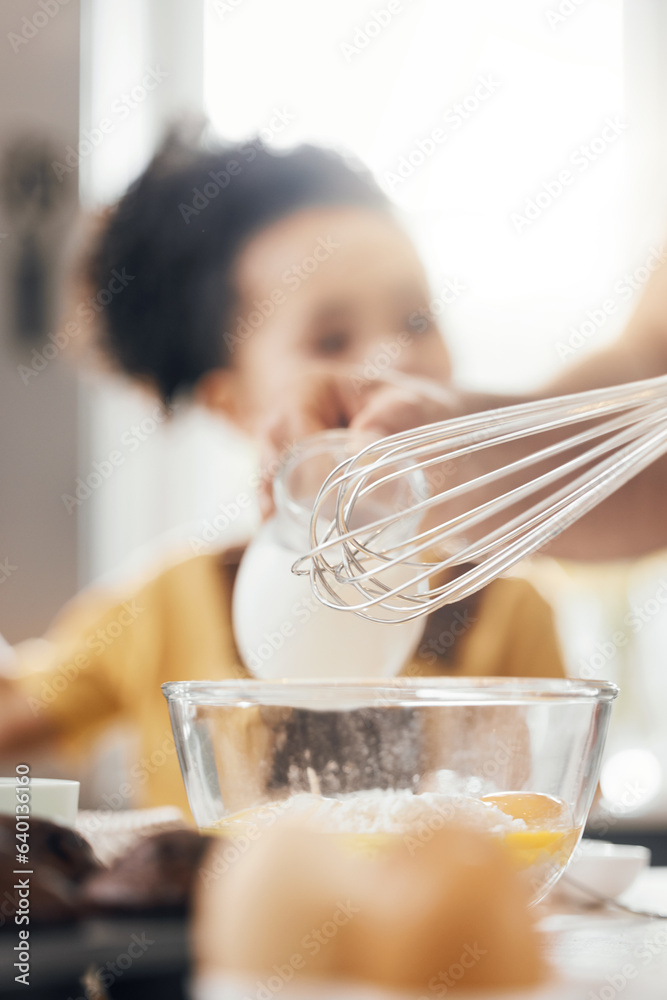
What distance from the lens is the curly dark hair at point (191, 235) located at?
921 millimetres

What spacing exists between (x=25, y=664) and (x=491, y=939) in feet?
2.38

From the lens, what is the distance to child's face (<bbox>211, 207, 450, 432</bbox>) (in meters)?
0.87

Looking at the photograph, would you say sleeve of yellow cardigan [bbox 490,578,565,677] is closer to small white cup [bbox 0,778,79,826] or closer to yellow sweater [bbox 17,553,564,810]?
yellow sweater [bbox 17,553,564,810]

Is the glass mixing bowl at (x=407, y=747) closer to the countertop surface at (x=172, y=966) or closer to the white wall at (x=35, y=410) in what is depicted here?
the countertop surface at (x=172, y=966)

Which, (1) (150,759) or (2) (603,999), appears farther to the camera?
(1) (150,759)

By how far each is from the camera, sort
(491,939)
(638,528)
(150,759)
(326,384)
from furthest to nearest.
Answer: (150,759) → (638,528) → (326,384) → (491,939)

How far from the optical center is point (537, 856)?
0.71 ft

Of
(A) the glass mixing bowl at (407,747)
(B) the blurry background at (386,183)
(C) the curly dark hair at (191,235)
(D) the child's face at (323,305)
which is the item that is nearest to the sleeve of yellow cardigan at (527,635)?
(B) the blurry background at (386,183)

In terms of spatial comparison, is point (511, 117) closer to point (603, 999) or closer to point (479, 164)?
point (479, 164)

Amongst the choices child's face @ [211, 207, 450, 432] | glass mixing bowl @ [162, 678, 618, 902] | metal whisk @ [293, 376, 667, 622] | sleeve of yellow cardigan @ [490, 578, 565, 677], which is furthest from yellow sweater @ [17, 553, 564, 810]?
glass mixing bowl @ [162, 678, 618, 902]

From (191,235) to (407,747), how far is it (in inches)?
31.4

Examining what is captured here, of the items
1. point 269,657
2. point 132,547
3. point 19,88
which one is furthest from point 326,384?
point 19,88

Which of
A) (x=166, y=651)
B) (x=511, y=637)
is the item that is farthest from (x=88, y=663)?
(x=511, y=637)

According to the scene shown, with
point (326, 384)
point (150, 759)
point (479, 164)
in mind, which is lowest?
point (150, 759)
